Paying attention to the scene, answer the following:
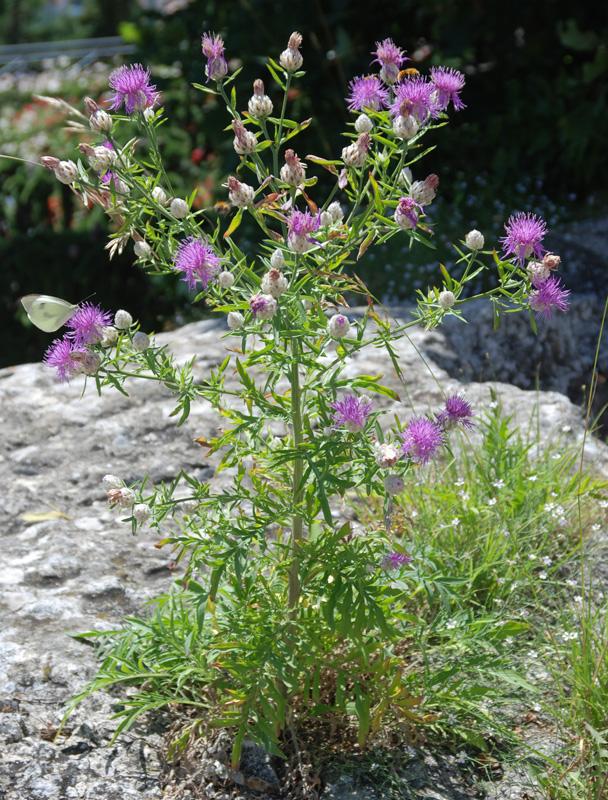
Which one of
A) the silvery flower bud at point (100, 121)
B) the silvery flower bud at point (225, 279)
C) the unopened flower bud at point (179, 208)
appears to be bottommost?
the silvery flower bud at point (225, 279)

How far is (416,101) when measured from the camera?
2.08 meters

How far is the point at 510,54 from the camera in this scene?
6926 millimetres

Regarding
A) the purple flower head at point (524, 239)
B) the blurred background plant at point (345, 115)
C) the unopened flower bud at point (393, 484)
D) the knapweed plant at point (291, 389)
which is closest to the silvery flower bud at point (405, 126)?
the knapweed plant at point (291, 389)

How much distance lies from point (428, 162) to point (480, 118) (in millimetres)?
483

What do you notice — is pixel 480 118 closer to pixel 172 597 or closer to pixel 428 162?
pixel 428 162

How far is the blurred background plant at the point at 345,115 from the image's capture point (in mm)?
6473

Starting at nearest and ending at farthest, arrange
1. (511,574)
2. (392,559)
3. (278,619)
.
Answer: (392,559) → (278,619) → (511,574)

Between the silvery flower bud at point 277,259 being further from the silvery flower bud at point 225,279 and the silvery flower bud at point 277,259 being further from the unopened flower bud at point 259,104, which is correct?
the unopened flower bud at point 259,104

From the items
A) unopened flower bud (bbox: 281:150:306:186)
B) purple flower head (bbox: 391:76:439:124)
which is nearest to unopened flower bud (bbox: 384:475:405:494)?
unopened flower bud (bbox: 281:150:306:186)

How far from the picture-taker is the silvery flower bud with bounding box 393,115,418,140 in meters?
2.07

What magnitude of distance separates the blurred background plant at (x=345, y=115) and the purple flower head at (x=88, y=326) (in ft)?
13.2

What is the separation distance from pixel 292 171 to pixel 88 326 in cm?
51

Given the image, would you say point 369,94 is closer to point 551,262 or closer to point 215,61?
point 215,61

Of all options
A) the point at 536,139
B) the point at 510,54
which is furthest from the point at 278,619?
the point at 510,54
